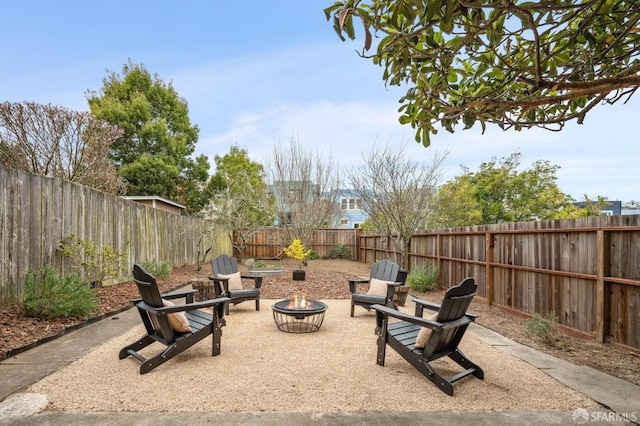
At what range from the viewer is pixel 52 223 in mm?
5414

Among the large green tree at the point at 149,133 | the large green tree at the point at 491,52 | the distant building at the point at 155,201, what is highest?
the large green tree at the point at 149,133

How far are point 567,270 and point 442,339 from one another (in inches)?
104

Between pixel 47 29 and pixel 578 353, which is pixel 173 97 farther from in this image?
pixel 578 353

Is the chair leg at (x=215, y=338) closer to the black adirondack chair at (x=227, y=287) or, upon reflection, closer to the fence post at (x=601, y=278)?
the black adirondack chair at (x=227, y=287)

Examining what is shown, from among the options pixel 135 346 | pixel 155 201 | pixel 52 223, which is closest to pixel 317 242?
pixel 155 201

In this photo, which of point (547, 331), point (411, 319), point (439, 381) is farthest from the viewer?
point (547, 331)

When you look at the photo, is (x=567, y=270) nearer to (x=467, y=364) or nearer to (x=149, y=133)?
(x=467, y=364)

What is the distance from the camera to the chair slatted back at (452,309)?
9.69 feet

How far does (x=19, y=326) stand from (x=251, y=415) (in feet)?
11.4

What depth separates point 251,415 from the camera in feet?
7.82

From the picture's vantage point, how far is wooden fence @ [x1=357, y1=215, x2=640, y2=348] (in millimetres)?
3723

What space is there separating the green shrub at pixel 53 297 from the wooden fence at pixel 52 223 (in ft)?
0.93

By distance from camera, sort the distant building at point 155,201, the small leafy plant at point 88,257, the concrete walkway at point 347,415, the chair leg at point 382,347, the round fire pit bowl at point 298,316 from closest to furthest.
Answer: the concrete walkway at point 347,415, the chair leg at point 382,347, the round fire pit bowl at point 298,316, the small leafy plant at point 88,257, the distant building at point 155,201

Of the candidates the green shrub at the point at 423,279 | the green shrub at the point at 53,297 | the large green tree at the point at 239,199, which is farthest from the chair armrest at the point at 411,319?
the large green tree at the point at 239,199
